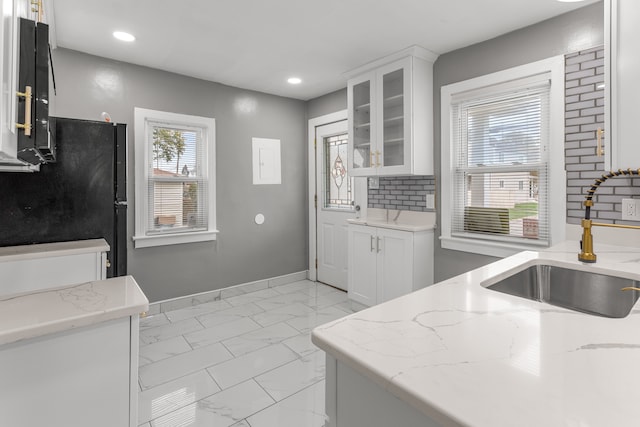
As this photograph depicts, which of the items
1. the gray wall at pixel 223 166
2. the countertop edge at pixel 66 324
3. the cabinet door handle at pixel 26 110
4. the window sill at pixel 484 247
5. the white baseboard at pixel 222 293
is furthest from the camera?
the white baseboard at pixel 222 293

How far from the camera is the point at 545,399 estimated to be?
0.58m

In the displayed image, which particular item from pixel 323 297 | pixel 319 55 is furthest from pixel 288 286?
pixel 319 55

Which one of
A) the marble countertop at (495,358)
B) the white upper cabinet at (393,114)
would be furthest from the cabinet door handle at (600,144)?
the marble countertop at (495,358)

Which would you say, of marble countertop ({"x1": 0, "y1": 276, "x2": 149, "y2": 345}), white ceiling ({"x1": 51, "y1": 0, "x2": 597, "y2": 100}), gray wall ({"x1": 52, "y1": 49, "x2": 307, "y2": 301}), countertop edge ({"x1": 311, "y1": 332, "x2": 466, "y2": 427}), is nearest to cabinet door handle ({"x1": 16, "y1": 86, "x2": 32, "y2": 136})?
marble countertop ({"x1": 0, "y1": 276, "x2": 149, "y2": 345})

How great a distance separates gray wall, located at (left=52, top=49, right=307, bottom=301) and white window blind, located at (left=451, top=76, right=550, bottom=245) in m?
2.27

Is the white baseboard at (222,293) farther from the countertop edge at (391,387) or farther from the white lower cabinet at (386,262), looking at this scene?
the countertop edge at (391,387)

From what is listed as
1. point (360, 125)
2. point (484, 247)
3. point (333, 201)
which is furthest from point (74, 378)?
point (333, 201)

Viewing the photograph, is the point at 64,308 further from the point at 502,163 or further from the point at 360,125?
the point at 360,125

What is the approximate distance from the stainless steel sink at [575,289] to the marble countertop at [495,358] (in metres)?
0.46

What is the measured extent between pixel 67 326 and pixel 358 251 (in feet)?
8.99

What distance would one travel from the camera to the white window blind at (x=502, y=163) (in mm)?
2535

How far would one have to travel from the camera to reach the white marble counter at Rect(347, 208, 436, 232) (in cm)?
315

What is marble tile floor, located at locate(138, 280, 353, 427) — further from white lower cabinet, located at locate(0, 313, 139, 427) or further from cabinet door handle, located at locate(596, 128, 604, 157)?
cabinet door handle, located at locate(596, 128, 604, 157)

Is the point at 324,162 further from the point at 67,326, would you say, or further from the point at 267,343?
the point at 67,326
